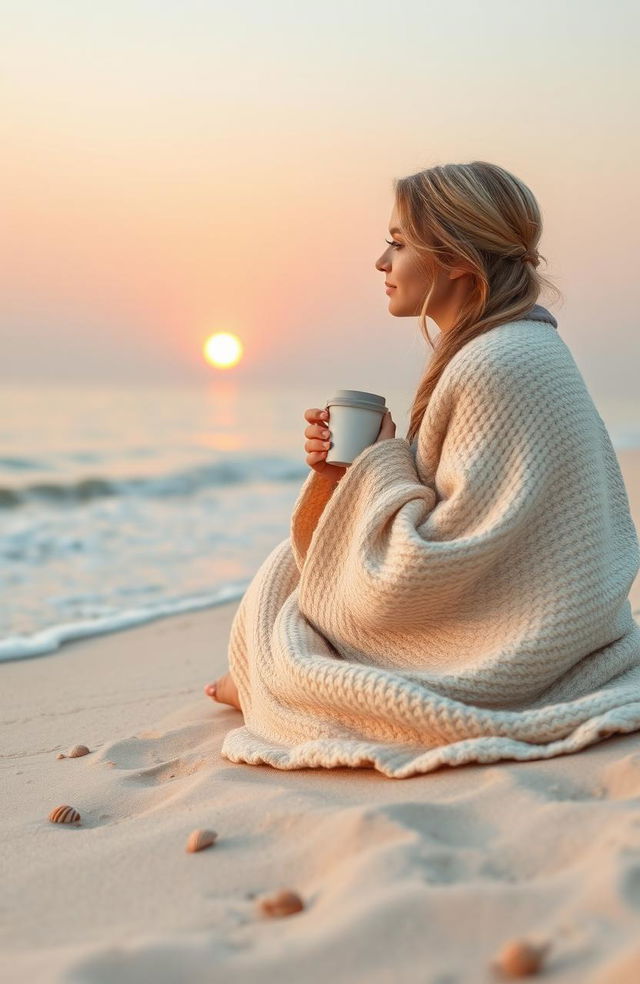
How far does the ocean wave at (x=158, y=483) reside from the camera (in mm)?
13375

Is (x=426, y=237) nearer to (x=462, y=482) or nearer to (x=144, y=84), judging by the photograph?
(x=462, y=482)

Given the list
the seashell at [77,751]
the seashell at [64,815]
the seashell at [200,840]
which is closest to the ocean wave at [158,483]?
the seashell at [77,751]

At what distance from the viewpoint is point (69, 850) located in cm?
213

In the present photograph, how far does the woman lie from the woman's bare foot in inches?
21.2

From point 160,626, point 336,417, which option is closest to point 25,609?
point 160,626

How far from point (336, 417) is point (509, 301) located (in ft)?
2.25

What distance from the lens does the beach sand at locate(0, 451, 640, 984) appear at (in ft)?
4.74

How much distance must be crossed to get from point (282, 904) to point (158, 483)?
13.1 m

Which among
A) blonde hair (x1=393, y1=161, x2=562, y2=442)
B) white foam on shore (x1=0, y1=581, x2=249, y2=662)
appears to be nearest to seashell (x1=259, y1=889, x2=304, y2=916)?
blonde hair (x1=393, y1=161, x2=562, y2=442)

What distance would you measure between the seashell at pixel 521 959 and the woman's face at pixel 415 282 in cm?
211

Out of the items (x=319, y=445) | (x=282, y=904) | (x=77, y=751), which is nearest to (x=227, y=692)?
(x=77, y=751)

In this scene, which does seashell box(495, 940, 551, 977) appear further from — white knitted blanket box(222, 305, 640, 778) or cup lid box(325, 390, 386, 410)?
cup lid box(325, 390, 386, 410)

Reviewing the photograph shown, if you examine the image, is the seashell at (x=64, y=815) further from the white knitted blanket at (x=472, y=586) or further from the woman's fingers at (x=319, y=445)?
the woman's fingers at (x=319, y=445)

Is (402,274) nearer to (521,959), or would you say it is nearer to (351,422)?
→ (351,422)
